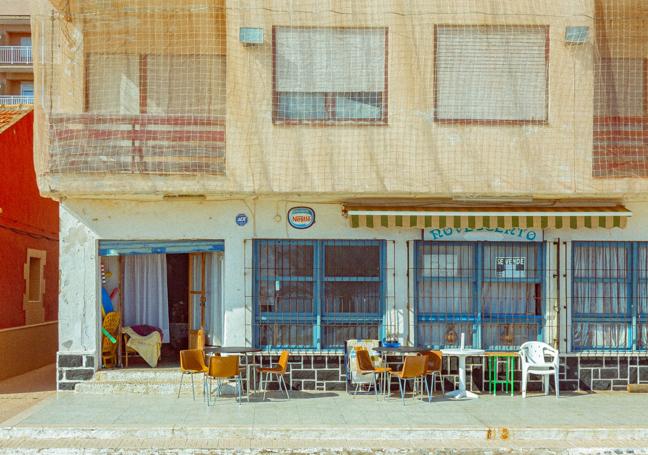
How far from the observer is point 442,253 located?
1488 centimetres

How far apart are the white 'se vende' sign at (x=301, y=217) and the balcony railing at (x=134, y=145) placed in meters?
1.41

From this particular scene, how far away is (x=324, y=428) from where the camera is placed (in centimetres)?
1136

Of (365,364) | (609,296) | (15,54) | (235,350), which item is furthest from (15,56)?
(609,296)

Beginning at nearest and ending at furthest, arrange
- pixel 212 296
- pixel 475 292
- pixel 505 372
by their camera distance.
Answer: pixel 505 372, pixel 475 292, pixel 212 296

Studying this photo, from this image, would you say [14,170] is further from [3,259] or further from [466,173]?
[466,173]

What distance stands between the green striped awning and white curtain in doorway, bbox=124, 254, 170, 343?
3.92 metres

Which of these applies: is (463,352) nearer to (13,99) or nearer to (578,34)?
(578,34)

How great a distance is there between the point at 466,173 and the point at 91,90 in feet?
20.0

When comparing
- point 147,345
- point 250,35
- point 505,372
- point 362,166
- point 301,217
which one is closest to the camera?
point 250,35

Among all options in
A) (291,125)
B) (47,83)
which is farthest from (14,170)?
(291,125)

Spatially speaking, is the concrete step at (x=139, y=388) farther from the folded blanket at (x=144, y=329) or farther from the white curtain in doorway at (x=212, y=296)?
the folded blanket at (x=144, y=329)

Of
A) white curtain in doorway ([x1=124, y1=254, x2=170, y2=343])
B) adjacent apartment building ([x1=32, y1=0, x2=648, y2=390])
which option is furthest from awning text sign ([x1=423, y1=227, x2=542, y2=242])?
white curtain in doorway ([x1=124, y1=254, x2=170, y2=343])

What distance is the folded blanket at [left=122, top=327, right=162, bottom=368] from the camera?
15.3m

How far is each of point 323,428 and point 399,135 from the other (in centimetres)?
495
